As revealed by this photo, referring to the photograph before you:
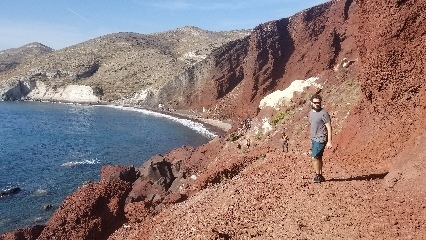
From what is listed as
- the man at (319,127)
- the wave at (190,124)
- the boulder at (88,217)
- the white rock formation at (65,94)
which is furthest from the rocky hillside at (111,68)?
the man at (319,127)

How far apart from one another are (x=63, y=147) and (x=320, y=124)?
183 ft

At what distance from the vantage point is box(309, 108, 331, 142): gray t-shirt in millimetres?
9188

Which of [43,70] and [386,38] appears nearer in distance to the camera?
[386,38]

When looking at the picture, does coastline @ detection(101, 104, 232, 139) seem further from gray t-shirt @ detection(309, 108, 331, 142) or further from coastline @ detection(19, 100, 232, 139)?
gray t-shirt @ detection(309, 108, 331, 142)

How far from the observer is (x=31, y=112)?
10325cm

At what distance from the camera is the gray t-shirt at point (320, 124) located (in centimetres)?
919

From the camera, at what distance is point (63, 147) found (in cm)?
5856

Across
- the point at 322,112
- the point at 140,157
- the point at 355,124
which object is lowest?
the point at 140,157

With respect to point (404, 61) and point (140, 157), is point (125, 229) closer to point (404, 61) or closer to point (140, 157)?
point (404, 61)

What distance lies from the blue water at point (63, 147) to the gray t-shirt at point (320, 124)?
999 inches

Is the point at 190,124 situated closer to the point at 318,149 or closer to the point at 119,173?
the point at 119,173

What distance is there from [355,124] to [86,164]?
40.3 metres

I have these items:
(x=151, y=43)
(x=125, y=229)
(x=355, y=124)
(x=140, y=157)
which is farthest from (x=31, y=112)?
(x=355, y=124)

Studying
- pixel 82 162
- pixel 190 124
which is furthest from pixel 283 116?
pixel 190 124
